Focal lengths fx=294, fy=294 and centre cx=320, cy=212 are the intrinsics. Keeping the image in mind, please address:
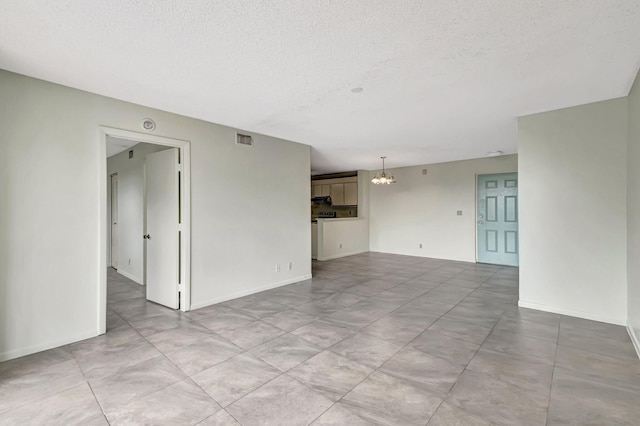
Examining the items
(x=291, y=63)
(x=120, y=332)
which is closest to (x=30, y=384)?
(x=120, y=332)

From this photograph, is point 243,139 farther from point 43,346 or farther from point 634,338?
point 634,338

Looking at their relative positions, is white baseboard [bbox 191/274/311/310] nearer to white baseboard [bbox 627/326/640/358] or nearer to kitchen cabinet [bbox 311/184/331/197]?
white baseboard [bbox 627/326/640/358]

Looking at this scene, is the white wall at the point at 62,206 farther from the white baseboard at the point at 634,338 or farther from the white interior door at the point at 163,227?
the white baseboard at the point at 634,338

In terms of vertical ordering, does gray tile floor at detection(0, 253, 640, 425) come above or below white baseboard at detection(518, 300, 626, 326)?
below

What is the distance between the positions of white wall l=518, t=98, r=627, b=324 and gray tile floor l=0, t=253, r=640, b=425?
306 millimetres

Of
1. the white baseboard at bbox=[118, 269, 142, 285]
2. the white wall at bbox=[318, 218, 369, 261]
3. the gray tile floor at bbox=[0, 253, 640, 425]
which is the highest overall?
the white wall at bbox=[318, 218, 369, 261]

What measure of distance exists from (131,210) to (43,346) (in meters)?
3.04

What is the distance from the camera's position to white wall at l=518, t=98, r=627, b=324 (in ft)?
10.7

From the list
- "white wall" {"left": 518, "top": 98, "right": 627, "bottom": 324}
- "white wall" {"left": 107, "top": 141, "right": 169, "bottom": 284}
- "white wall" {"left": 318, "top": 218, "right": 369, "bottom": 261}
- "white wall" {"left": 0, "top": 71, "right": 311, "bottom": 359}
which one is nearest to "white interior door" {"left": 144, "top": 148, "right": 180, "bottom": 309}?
"white wall" {"left": 0, "top": 71, "right": 311, "bottom": 359}

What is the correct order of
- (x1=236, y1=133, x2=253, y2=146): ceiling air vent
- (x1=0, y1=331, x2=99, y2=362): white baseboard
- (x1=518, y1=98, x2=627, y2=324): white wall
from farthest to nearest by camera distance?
(x1=236, y1=133, x2=253, y2=146): ceiling air vent, (x1=518, y1=98, x2=627, y2=324): white wall, (x1=0, y1=331, x2=99, y2=362): white baseboard

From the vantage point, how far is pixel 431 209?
7.75 meters

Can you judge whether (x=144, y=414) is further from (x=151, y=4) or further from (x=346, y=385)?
(x=151, y=4)

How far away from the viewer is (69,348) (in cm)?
275

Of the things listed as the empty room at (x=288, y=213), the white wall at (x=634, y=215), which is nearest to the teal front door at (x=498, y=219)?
the empty room at (x=288, y=213)
